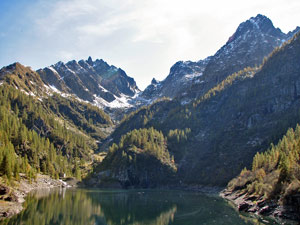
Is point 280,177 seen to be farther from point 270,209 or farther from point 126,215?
point 126,215

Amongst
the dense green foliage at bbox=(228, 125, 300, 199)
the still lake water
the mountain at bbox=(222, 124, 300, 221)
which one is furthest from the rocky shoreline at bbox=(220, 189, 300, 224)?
the still lake water

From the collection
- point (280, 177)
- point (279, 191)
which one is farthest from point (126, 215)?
point (280, 177)

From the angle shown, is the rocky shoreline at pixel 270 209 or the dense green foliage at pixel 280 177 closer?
the rocky shoreline at pixel 270 209

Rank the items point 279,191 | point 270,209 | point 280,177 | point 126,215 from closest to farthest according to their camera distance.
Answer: point 270,209, point 279,191, point 280,177, point 126,215

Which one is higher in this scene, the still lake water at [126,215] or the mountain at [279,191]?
the mountain at [279,191]

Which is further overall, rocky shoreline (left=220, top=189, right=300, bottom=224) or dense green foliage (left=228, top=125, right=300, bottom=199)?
dense green foliage (left=228, top=125, right=300, bottom=199)

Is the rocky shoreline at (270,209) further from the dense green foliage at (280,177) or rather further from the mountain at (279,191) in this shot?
the dense green foliage at (280,177)

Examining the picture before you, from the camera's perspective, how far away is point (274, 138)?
175250mm

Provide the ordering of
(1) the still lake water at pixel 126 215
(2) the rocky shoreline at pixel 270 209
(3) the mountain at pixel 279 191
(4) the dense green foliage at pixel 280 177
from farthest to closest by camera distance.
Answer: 1. (4) the dense green foliage at pixel 280 177
2. (1) the still lake water at pixel 126 215
3. (3) the mountain at pixel 279 191
4. (2) the rocky shoreline at pixel 270 209

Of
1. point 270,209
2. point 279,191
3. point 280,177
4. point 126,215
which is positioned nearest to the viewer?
point 270,209

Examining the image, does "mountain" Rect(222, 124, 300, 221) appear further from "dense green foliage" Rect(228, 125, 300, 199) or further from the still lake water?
the still lake water

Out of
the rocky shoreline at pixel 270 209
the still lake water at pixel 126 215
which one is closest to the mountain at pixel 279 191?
the rocky shoreline at pixel 270 209

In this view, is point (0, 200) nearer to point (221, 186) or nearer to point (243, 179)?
point (243, 179)

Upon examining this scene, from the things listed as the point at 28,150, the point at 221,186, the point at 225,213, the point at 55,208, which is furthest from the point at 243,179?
the point at 28,150
